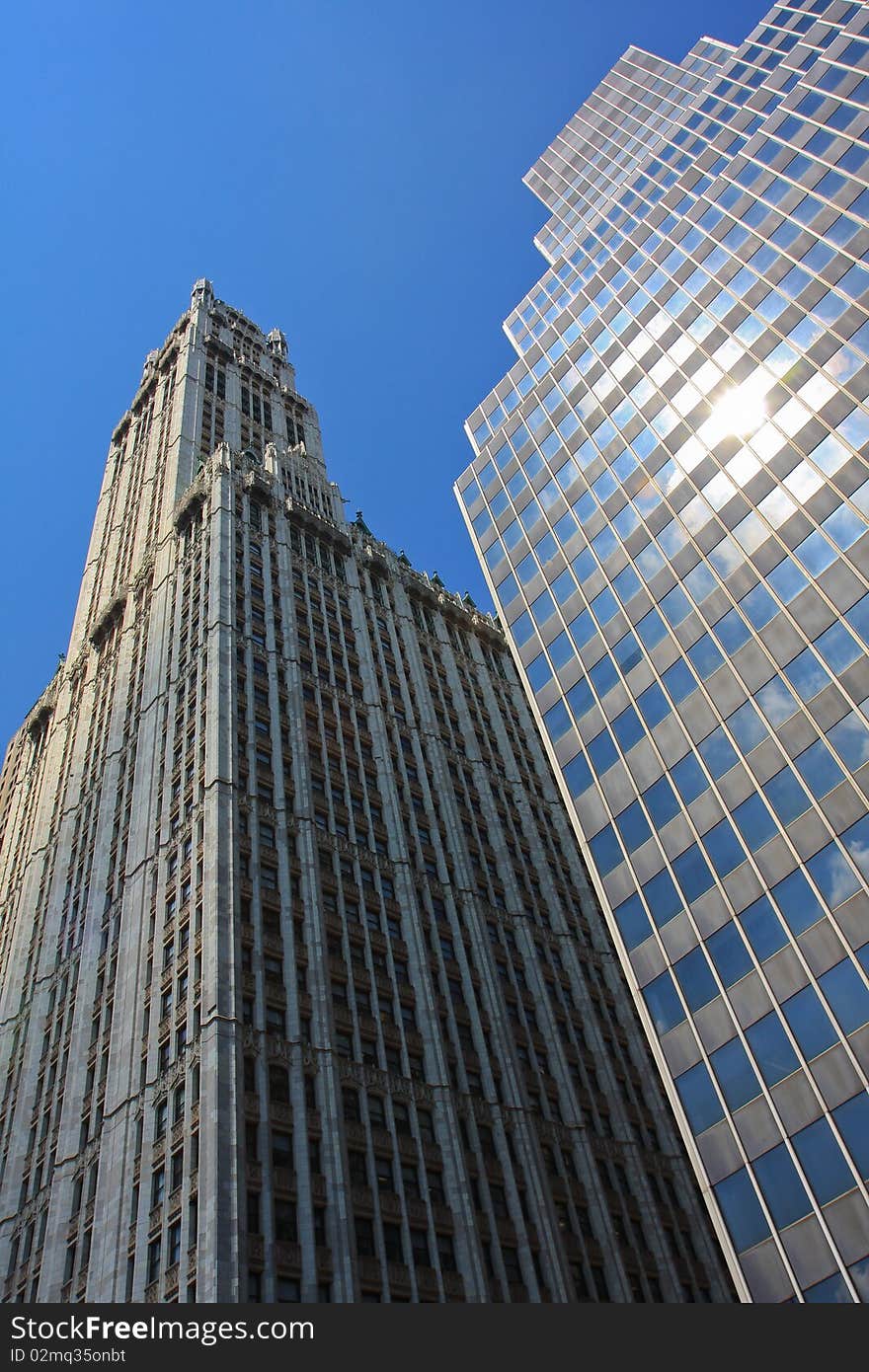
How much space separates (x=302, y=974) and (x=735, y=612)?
27.6 m

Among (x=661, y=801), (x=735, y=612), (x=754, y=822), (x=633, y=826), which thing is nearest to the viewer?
(x=754, y=822)

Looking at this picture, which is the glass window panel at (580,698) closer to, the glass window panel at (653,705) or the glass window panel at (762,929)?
the glass window panel at (653,705)

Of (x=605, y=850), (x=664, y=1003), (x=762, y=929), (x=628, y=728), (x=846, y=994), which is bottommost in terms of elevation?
(x=846, y=994)

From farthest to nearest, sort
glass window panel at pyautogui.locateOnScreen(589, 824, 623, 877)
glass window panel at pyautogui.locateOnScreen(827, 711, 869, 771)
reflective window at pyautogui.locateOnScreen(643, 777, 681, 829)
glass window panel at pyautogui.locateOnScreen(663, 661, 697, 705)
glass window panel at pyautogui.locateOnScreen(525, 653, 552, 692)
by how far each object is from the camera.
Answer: glass window panel at pyautogui.locateOnScreen(525, 653, 552, 692) → glass window panel at pyautogui.locateOnScreen(663, 661, 697, 705) → glass window panel at pyautogui.locateOnScreen(589, 824, 623, 877) → reflective window at pyautogui.locateOnScreen(643, 777, 681, 829) → glass window panel at pyautogui.locateOnScreen(827, 711, 869, 771)

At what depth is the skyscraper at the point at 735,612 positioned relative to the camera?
29.0m

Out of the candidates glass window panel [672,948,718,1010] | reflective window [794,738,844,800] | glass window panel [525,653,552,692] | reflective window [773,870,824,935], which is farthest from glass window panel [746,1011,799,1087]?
glass window panel [525,653,552,692]

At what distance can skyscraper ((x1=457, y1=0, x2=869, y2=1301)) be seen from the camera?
29016 millimetres

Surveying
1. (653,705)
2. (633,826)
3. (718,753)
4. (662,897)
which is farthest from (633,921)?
(653,705)

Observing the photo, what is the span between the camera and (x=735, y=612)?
37.8 metres

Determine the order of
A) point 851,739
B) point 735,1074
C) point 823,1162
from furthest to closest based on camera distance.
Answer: point 851,739, point 735,1074, point 823,1162

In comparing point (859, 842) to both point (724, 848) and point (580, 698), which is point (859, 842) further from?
point (580, 698)

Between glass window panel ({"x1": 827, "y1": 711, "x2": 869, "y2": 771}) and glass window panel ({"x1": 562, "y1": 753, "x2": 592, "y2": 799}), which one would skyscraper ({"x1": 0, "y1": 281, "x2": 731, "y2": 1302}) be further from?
glass window panel ({"x1": 827, "y1": 711, "x2": 869, "y2": 771})

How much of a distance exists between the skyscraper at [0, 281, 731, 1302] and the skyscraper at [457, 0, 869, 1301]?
18409 millimetres

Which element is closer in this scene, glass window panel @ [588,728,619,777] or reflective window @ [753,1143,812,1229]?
reflective window @ [753,1143,812,1229]
